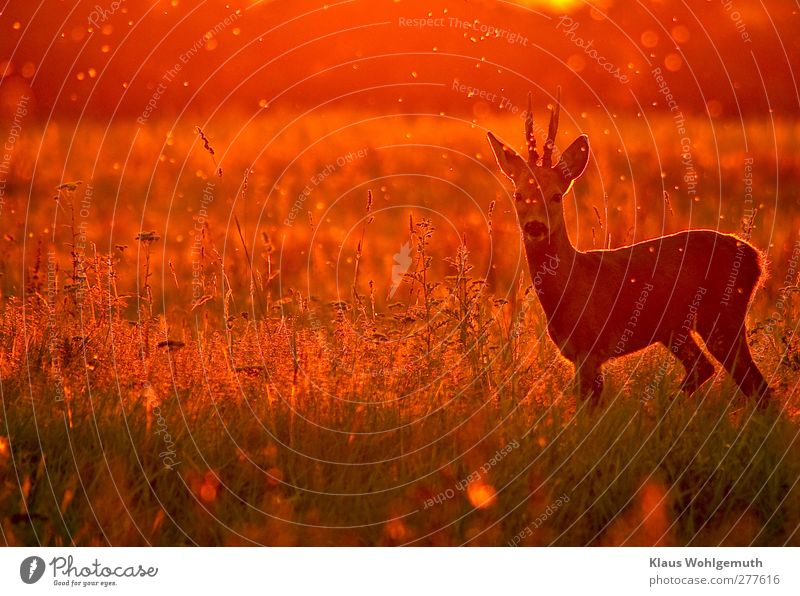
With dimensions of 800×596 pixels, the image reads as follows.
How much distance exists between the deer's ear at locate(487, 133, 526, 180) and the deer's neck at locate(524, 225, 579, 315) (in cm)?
53

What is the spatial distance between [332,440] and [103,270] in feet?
8.77

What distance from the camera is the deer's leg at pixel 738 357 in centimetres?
762

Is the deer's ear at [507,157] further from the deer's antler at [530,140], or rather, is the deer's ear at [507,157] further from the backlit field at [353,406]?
the backlit field at [353,406]

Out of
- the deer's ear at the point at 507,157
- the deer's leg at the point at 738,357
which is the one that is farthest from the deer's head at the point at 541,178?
the deer's leg at the point at 738,357

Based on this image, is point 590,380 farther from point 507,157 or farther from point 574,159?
point 507,157

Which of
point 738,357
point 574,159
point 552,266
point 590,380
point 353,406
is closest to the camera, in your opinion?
point 353,406

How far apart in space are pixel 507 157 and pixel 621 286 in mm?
1285

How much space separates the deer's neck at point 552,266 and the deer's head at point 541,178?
7 cm

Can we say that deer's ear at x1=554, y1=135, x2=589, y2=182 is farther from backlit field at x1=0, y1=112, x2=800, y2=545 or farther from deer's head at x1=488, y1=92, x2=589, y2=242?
backlit field at x1=0, y1=112, x2=800, y2=545

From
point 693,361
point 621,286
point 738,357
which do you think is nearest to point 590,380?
point 621,286

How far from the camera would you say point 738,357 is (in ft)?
26.0
